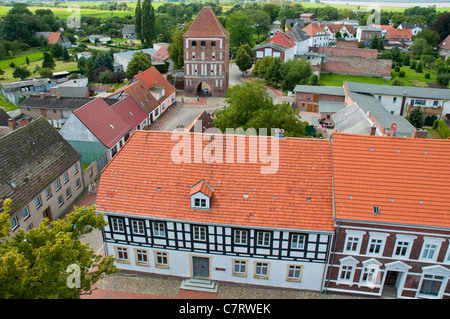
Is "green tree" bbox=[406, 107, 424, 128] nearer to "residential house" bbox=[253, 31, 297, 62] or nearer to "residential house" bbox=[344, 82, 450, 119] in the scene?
"residential house" bbox=[344, 82, 450, 119]

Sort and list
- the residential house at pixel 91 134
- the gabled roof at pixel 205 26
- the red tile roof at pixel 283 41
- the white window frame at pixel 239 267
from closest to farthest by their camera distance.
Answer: the white window frame at pixel 239 267
the residential house at pixel 91 134
the gabled roof at pixel 205 26
the red tile roof at pixel 283 41

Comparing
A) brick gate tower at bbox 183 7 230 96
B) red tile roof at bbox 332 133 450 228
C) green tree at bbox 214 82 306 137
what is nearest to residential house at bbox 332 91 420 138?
green tree at bbox 214 82 306 137

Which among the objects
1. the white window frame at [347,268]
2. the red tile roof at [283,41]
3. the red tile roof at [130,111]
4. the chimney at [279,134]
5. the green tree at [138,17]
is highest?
the green tree at [138,17]

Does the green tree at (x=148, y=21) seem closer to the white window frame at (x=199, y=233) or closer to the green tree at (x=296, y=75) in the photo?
the green tree at (x=296, y=75)

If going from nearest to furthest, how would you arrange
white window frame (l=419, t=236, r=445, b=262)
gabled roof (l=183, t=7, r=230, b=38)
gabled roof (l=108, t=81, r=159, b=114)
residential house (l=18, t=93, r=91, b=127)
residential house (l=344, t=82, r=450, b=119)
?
white window frame (l=419, t=236, r=445, b=262)
gabled roof (l=108, t=81, r=159, b=114)
residential house (l=18, t=93, r=91, b=127)
residential house (l=344, t=82, r=450, b=119)
gabled roof (l=183, t=7, r=230, b=38)

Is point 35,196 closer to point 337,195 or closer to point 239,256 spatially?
point 239,256

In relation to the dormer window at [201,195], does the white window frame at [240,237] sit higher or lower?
lower

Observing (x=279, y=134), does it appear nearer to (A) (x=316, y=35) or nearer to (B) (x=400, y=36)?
(A) (x=316, y=35)

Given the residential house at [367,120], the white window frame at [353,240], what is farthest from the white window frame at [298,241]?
the residential house at [367,120]
